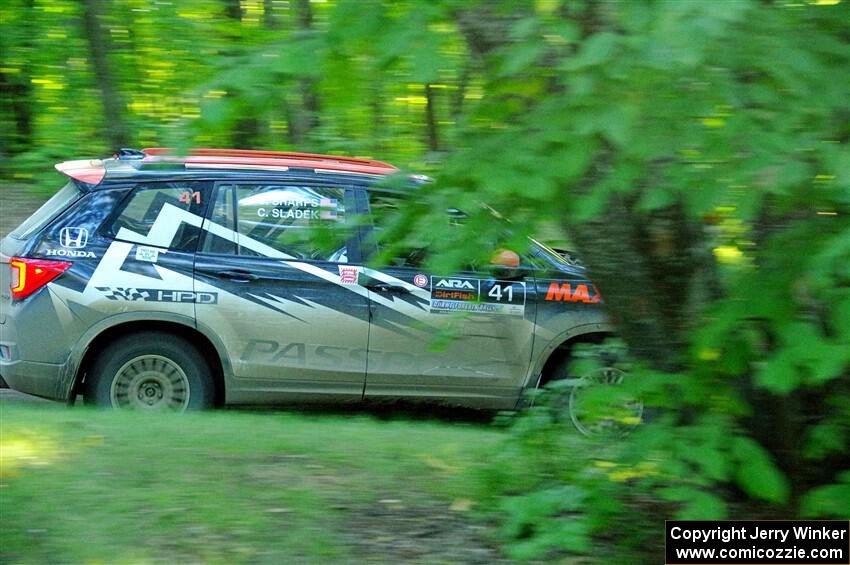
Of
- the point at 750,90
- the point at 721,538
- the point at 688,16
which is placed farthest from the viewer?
the point at 721,538

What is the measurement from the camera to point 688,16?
249 cm

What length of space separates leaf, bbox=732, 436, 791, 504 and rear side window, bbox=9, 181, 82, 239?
5.28 m

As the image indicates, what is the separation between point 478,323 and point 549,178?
4.61 m

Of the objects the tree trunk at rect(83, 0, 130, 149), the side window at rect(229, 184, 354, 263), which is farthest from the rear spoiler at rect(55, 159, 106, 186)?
the tree trunk at rect(83, 0, 130, 149)

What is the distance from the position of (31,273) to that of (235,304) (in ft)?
4.67

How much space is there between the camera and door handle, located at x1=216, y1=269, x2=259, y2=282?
7406 millimetres

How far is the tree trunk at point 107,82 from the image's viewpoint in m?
11.9

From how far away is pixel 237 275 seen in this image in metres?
7.41

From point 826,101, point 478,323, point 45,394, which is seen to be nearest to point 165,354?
point 45,394

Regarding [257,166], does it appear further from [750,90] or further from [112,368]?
[750,90]

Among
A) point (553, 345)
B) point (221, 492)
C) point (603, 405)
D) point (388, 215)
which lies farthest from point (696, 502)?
point (553, 345)

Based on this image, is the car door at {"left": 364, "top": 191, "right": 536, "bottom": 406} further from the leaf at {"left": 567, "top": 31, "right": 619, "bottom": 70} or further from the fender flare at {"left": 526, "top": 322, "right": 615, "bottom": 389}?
the leaf at {"left": 567, "top": 31, "right": 619, "bottom": 70}

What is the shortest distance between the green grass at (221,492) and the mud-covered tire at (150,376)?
1628mm

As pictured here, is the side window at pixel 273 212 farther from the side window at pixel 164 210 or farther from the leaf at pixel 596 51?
the leaf at pixel 596 51
